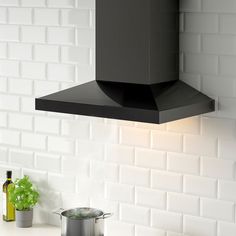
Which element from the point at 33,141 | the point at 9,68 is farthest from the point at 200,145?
the point at 9,68

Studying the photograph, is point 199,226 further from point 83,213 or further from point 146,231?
point 83,213

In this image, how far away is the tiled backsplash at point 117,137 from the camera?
3.27 metres

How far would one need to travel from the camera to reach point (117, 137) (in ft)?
11.9

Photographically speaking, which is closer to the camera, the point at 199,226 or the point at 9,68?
the point at 199,226

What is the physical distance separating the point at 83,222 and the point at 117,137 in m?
0.51

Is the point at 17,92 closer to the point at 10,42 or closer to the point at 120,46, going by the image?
the point at 10,42

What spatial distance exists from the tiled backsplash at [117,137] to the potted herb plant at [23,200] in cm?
12

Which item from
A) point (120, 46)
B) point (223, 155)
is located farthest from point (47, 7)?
point (223, 155)

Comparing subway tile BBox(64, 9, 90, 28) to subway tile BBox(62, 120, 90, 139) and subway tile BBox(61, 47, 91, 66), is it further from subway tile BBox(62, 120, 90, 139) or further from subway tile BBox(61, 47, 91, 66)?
subway tile BBox(62, 120, 90, 139)

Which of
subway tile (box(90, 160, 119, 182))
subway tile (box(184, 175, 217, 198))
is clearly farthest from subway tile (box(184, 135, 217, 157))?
subway tile (box(90, 160, 119, 182))

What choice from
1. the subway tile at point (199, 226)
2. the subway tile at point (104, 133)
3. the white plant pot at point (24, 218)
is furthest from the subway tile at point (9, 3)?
the subway tile at point (199, 226)

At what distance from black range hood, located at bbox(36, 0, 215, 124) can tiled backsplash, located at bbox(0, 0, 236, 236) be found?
149 mm

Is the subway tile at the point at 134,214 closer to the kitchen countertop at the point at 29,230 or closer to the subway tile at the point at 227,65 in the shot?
the kitchen countertop at the point at 29,230

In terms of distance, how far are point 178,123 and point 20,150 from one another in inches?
42.0
